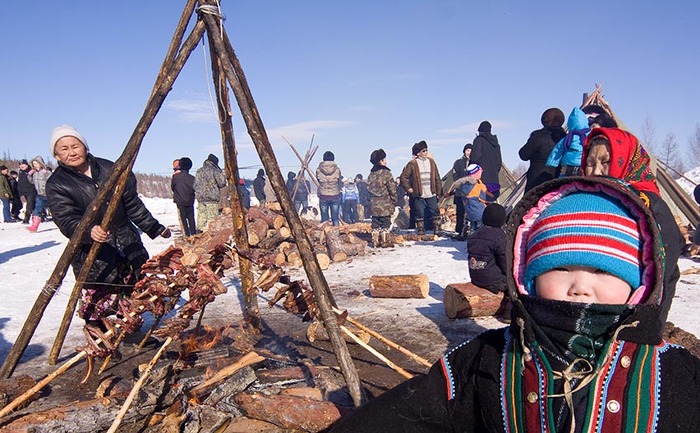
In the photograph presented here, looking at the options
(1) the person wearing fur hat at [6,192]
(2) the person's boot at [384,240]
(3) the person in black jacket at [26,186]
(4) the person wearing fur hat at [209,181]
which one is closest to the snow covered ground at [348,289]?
(2) the person's boot at [384,240]

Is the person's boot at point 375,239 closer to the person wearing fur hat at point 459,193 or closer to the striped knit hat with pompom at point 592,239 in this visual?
the person wearing fur hat at point 459,193

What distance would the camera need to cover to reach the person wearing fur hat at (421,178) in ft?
36.9

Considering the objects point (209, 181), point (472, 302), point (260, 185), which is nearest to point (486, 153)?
point (472, 302)

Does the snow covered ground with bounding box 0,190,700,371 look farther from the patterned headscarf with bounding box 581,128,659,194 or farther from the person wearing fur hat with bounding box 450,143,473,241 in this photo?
the patterned headscarf with bounding box 581,128,659,194

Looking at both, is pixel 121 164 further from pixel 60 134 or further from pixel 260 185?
pixel 260 185

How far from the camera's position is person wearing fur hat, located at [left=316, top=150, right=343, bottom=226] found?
45.9ft

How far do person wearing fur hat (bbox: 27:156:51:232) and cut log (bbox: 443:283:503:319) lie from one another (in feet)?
52.6

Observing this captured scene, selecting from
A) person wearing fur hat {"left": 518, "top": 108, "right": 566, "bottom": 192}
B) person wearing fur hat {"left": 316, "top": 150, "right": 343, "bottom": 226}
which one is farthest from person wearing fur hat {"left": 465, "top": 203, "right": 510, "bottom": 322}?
person wearing fur hat {"left": 316, "top": 150, "right": 343, "bottom": 226}

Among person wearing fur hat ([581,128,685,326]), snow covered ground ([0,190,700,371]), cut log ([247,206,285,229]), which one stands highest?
person wearing fur hat ([581,128,685,326])

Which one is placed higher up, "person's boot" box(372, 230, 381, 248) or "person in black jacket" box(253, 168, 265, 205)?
"person in black jacket" box(253, 168, 265, 205)

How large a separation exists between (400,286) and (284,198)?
11.2 ft

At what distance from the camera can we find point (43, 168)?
18156 millimetres

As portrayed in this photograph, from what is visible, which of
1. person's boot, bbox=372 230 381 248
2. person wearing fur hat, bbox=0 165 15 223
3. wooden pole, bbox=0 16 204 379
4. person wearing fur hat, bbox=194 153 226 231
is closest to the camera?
wooden pole, bbox=0 16 204 379

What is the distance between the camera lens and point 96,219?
384cm
